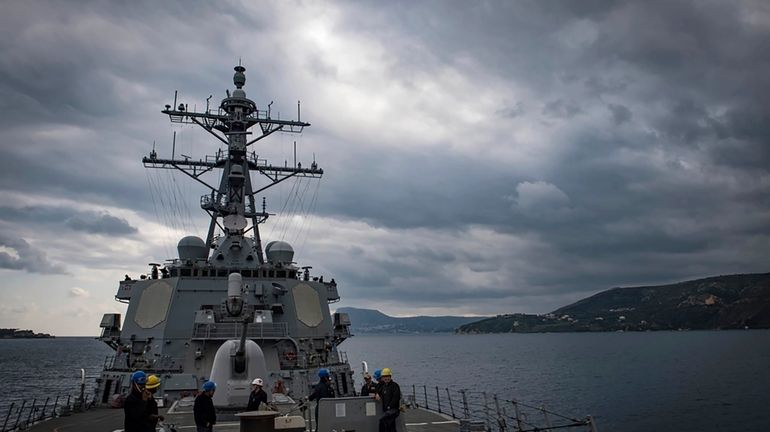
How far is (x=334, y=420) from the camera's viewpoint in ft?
29.3

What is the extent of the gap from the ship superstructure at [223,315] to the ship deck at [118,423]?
7.54 ft

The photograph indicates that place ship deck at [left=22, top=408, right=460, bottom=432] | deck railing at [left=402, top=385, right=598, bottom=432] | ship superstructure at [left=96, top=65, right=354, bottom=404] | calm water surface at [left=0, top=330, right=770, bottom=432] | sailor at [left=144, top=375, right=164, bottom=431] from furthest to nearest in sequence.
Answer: calm water surface at [left=0, top=330, right=770, bottom=432]
ship superstructure at [left=96, top=65, right=354, bottom=404]
ship deck at [left=22, top=408, right=460, bottom=432]
deck railing at [left=402, top=385, right=598, bottom=432]
sailor at [left=144, top=375, right=164, bottom=431]

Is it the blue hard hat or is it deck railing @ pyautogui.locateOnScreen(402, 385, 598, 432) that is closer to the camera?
the blue hard hat

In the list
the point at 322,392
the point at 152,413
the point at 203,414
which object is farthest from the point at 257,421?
the point at 322,392

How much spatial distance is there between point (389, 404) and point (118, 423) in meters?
9.45

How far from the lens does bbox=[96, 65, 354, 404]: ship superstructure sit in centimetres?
1928

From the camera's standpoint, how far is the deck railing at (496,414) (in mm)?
10565

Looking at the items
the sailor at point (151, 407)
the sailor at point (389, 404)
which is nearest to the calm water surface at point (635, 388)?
the sailor at point (389, 404)

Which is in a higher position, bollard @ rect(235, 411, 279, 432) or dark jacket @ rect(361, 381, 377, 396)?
dark jacket @ rect(361, 381, 377, 396)

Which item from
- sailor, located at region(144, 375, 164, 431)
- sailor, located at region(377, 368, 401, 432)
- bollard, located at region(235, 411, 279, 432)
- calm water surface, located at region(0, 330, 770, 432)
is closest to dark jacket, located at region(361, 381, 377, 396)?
sailor, located at region(377, 368, 401, 432)

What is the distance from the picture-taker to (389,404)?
8633 millimetres

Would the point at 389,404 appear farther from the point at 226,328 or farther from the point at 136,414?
the point at 226,328

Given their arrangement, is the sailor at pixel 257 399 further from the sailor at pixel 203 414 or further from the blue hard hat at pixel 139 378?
the blue hard hat at pixel 139 378

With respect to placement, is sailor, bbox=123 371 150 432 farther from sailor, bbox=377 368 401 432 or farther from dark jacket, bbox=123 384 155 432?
sailor, bbox=377 368 401 432
